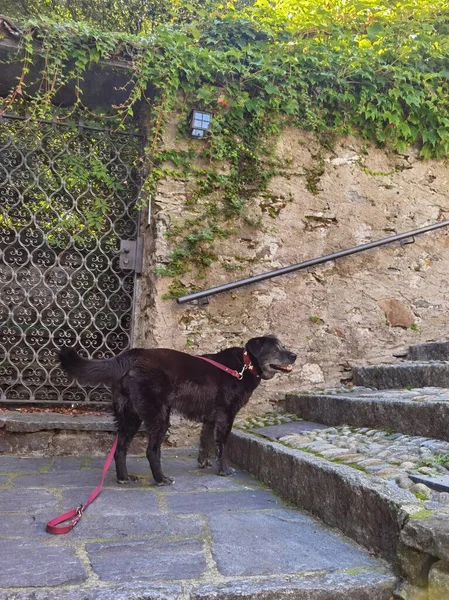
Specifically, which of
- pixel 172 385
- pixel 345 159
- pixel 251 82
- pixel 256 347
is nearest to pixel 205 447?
pixel 172 385

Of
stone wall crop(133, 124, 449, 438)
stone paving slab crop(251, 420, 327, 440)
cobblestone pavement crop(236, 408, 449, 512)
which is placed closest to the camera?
cobblestone pavement crop(236, 408, 449, 512)

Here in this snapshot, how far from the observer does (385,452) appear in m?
2.71

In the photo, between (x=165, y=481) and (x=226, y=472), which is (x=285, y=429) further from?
(x=165, y=481)

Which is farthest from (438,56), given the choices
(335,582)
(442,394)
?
(335,582)

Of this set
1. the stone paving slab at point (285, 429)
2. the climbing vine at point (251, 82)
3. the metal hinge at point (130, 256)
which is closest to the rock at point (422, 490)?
the stone paving slab at point (285, 429)

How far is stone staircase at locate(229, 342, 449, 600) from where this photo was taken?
1.79 meters

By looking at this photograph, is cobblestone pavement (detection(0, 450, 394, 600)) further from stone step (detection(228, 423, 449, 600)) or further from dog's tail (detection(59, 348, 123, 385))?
dog's tail (detection(59, 348, 123, 385))

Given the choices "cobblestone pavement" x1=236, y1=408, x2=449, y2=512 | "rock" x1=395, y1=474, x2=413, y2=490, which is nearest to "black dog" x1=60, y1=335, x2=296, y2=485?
"cobblestone pavement" x1=236, y1=408, x2=449, y2=512

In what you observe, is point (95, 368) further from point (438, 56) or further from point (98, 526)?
point (438, 56)

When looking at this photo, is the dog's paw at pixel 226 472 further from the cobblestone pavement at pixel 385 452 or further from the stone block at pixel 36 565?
the stone block at pixel 36 565

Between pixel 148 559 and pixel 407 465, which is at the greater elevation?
pixel 407 465

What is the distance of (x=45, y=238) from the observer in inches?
189

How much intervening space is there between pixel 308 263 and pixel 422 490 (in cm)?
296

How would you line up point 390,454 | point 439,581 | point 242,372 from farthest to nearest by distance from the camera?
point 242,372, point 390,454, point 439,581
